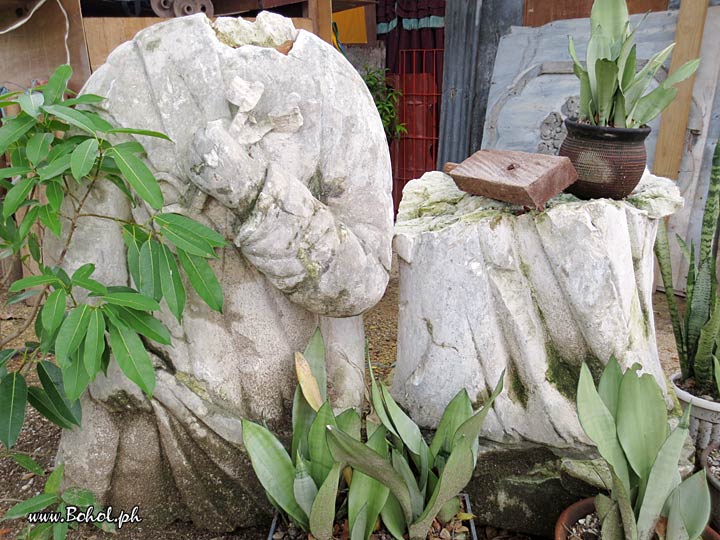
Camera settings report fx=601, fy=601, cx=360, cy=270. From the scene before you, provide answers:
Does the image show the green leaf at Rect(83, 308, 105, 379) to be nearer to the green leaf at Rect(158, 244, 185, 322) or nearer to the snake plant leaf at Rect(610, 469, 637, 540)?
the green leaf at Rect(158, 244, 185, 322)

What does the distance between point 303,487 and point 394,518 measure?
262 millimetres

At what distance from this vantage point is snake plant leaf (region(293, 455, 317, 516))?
1490 mm

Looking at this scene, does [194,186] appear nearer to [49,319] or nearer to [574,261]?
[49,319]

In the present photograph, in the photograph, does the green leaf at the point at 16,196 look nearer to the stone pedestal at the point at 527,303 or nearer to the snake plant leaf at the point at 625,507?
the stone pedestal at the point at 527,303

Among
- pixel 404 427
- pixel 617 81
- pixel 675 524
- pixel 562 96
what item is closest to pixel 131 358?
pixel 404 427

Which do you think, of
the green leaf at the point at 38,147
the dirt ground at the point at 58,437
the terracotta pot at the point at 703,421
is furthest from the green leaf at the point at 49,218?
the terracotta pot at the point at 703,421

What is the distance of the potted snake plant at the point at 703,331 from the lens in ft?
7.43

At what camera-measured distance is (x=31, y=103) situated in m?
1.29

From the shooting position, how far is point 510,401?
192 cm

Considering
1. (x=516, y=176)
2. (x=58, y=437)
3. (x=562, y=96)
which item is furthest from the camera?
(x=562, y=96)

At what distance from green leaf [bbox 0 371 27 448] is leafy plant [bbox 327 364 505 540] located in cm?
74

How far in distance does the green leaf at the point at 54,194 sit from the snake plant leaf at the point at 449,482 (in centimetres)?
107

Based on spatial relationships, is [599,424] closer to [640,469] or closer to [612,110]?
[640,469]

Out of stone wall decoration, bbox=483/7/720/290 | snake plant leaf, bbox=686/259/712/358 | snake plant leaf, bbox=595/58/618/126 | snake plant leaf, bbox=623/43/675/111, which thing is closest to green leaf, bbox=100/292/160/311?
snake plant leaf, bbox=595/58/618/126
